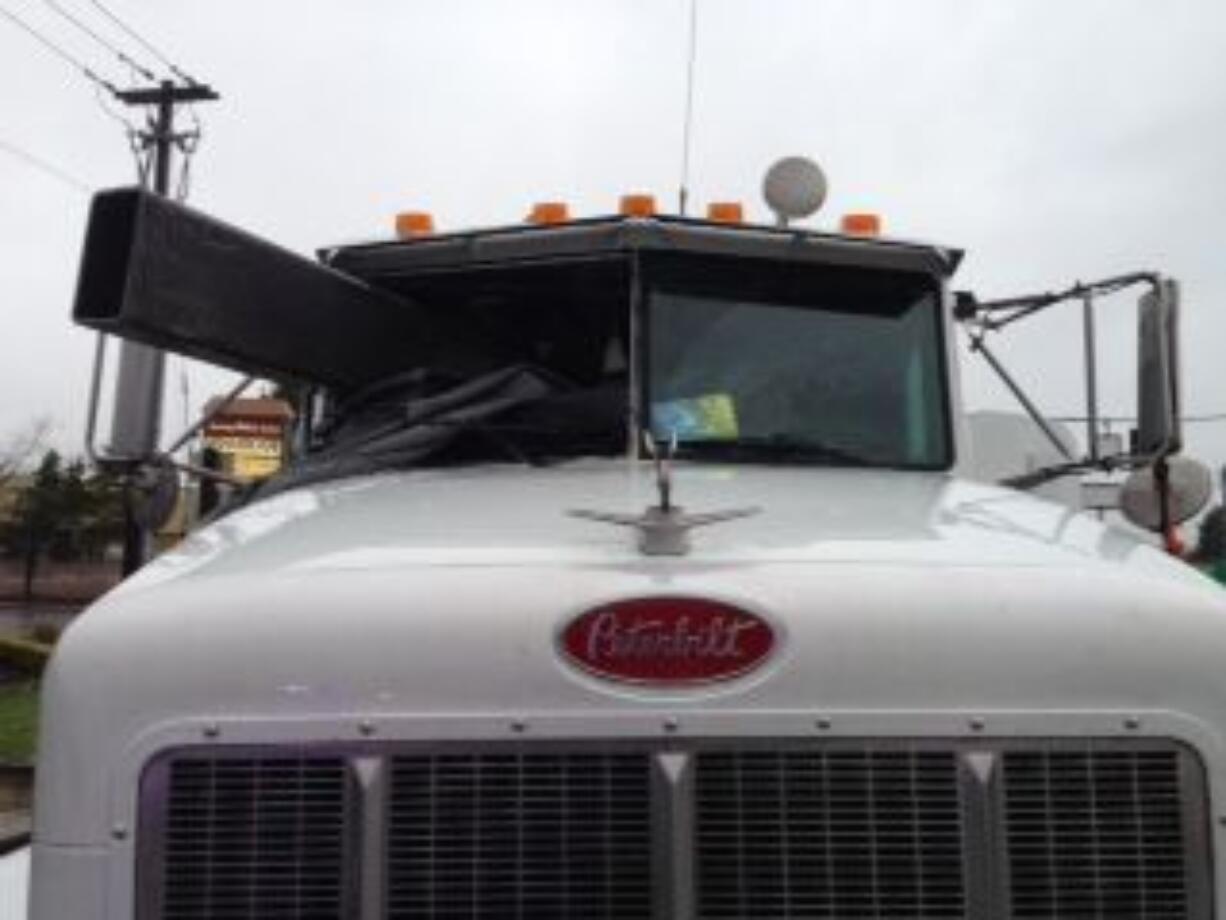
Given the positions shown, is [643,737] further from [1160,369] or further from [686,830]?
[1160,369]

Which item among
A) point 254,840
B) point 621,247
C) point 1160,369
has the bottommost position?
point 254,840

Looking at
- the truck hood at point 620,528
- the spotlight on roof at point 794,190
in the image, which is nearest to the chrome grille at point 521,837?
the truck hood at point 620,528

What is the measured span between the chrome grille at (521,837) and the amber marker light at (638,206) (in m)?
2.30

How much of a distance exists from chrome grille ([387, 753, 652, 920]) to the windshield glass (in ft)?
5.45

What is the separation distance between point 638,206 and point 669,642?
2220mm

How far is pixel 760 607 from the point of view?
341 centimetres

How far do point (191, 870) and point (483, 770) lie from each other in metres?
0.53

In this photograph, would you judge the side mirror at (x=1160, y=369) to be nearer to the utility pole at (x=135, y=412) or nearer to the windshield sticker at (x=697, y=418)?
the windshield sticker at (x=697, y=418)

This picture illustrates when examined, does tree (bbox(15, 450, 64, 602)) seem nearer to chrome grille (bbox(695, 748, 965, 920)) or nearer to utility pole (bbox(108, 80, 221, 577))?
utility pole (bbox(108, 80, 221, 577))

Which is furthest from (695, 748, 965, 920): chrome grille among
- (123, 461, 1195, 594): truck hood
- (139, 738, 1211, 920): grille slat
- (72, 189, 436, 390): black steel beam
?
(72, 189, 436, 390): black steel beam

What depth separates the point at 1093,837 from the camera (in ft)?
11.0

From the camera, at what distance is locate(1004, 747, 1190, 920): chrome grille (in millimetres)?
3350

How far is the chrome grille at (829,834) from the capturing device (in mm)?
3326

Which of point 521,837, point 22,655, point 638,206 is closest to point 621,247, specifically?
point 638,206
